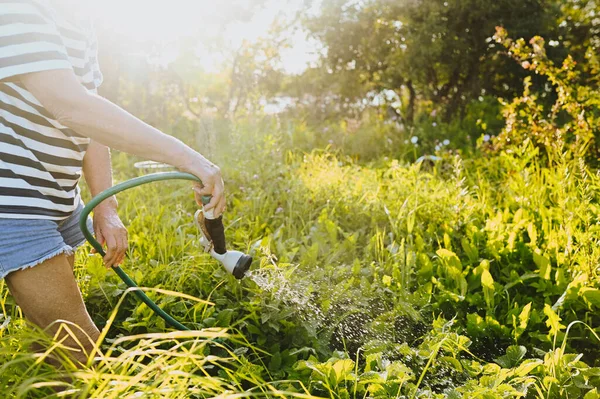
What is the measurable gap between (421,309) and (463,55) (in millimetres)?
4553

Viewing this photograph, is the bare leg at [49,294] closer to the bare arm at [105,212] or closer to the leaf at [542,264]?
the bare arm at [105,212]

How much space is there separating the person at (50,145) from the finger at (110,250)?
0.56 feet

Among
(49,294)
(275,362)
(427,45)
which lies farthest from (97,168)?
(427,45)

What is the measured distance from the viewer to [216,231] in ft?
5.19

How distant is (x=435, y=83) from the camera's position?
6312 mm

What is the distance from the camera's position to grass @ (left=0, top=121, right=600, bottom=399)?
1618 mm

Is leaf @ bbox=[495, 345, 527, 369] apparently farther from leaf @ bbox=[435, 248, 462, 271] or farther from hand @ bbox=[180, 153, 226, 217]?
hand @ bbox=[180, 153, 226, 217]

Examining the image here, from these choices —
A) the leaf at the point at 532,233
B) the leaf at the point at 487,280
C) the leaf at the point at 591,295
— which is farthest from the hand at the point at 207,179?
the leaf at the point at 532,233

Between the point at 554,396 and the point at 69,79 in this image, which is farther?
the point at 554,396

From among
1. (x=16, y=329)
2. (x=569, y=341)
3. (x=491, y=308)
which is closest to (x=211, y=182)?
(x=16, y=329)

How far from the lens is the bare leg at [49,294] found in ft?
4.20

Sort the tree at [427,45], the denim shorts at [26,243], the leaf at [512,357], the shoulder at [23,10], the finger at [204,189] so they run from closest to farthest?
the shoulder at [23,10], the denim shorts at [26,243], the finger at [204,189], the leaf at [512,357], the tree at [427,45]

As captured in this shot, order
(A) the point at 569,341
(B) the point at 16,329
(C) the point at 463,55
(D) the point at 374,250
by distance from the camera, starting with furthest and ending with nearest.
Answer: (C) the point at 463,55, (D) the point at 374,250, (A) the point at 569,341, (B) the point at 16,329

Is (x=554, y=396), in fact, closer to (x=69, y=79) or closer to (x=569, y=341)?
(x=569, y=341)
